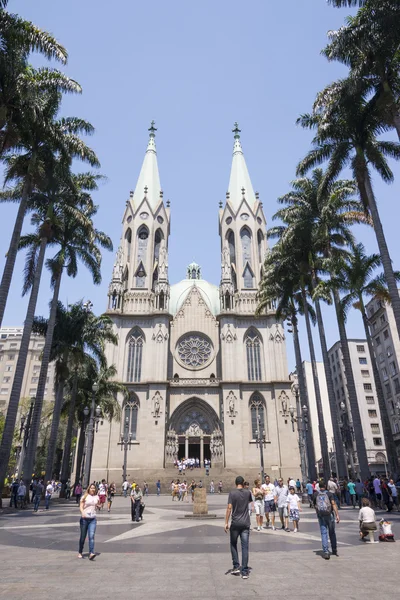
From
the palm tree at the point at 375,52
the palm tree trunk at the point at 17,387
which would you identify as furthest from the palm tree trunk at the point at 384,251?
the palm tree trunk at the point at 17,387

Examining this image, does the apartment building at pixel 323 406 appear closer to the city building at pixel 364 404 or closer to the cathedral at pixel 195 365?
the city building at pixel 364 404

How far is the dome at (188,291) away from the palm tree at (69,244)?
22.3 meters

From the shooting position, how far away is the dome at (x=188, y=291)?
164 ft

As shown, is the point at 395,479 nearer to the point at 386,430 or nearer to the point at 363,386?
the point at 386,430

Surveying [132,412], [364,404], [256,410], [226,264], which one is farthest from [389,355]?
[132,412]

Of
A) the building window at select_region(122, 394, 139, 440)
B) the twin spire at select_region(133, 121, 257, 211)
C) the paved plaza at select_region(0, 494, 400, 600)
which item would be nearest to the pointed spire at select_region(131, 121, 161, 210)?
the twin spire at select_region(133, 121, 257, 211)

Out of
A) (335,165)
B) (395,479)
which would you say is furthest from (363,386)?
(335,165)

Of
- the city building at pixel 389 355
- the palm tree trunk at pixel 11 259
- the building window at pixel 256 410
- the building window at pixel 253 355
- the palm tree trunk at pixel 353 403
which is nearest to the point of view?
the palm tree trunk at pixel 11 259

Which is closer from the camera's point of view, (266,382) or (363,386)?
(266,382)

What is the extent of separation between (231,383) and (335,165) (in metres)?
25.0

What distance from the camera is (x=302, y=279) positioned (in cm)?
2661

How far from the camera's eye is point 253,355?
42500mm

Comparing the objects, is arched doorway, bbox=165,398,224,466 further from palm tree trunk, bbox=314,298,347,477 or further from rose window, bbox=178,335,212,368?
palm tree trunk, bbox=314,298,347,477

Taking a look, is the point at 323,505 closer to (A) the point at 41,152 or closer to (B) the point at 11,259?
(B) the point at 11,259
